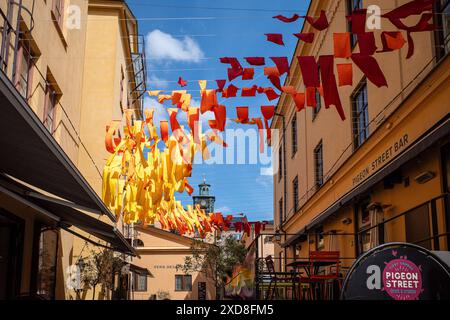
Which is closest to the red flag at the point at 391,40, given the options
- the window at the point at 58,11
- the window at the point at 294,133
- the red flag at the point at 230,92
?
the red flag at the point at 230,92

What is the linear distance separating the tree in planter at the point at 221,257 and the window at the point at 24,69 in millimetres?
27723

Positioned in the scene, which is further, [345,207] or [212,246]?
[212,246]

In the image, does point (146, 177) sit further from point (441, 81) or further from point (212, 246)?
point (212, 246)

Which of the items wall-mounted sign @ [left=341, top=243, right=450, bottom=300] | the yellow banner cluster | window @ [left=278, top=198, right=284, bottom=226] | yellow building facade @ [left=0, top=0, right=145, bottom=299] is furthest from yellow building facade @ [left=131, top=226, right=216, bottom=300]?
wall-mounted sign @ [left=341, top=243, right=450, bottom=300]

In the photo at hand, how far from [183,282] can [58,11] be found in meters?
36.8

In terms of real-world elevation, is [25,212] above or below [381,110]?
below

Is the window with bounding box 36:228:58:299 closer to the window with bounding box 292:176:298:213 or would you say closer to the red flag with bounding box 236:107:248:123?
the red flag with bounding box 236:107:248:123

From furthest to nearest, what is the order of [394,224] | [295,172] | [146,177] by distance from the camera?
[295,172] → [146,177] → [394,224]

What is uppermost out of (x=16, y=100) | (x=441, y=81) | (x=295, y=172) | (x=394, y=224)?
(x=295, y=172)

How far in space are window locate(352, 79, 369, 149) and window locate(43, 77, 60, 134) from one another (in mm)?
8225

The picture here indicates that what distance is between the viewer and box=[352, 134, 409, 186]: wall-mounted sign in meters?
10.8
